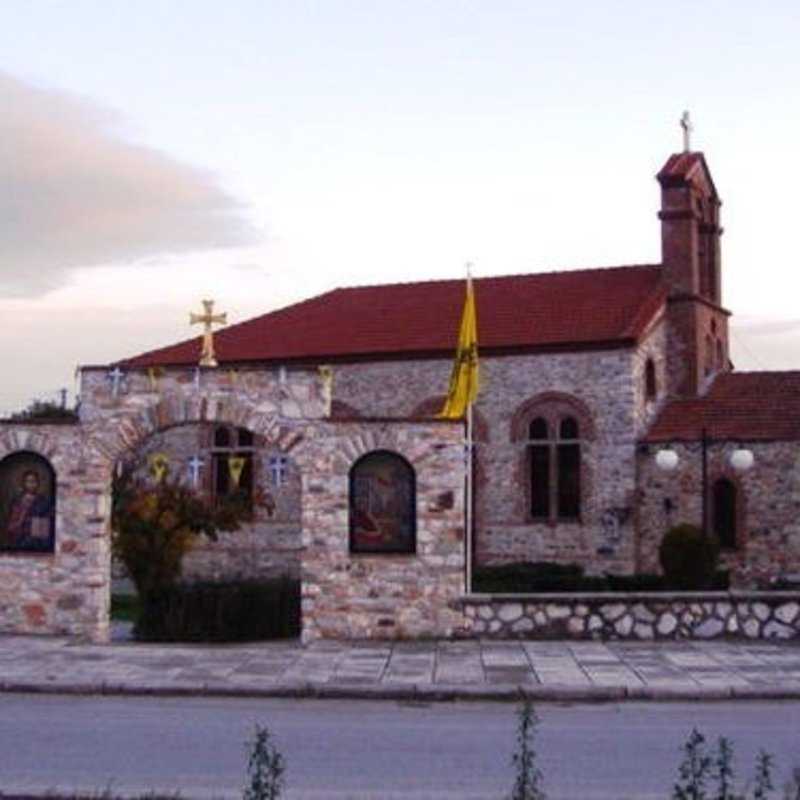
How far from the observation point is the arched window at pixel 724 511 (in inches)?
1293

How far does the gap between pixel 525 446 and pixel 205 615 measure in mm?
14587

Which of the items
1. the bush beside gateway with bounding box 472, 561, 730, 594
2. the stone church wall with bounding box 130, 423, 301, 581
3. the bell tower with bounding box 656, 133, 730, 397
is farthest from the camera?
the stone church wall with bounding box 130, 423, 301, 581

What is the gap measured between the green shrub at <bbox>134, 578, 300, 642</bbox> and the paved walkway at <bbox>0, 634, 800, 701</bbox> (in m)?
1.88

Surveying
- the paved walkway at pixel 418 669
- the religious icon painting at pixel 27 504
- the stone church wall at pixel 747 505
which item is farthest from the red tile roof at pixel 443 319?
the paved walkway at pixel 418 669

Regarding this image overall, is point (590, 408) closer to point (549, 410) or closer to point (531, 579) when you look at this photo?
point (549, 410)

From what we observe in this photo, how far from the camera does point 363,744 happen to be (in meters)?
11.7

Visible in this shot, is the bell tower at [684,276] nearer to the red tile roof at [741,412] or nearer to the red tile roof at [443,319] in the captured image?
the red tile roof at [443,319]

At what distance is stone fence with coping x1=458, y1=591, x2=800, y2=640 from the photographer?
19.0m

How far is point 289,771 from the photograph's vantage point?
1029 cm

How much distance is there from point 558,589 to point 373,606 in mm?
8998

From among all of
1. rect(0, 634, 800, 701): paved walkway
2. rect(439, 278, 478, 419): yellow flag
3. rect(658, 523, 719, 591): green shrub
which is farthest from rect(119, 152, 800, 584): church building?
rect(0, 634, 800, 701): paved walkway

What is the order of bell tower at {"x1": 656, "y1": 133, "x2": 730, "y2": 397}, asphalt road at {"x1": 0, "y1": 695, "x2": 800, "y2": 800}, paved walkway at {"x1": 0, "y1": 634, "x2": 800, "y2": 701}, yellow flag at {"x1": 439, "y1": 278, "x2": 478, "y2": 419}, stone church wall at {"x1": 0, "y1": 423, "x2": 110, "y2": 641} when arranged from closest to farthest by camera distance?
asphalt road at {"x1": 0, "y1": 695, "x2": 800, "y2": 800} < paved walkway at {"x1": 0, "y1": 634, "x2": 800, "y2": 701} < stone church wall at {"x1": 0, "y1": 423, "x2": 110, "y2": 641} < yellow flag at {"x1": 439, "y1": 278, "x2": 478, "y2": 419} < bell tower at {"x1": 656, "y1": 133, "x2": 730, "y2": 397}

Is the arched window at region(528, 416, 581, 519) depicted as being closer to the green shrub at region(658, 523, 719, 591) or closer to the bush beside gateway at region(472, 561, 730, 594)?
the bush beside gateway at region(472, 561, 730, 594)

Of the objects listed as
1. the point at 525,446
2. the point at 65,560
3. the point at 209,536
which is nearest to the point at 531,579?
the point at 525,446
